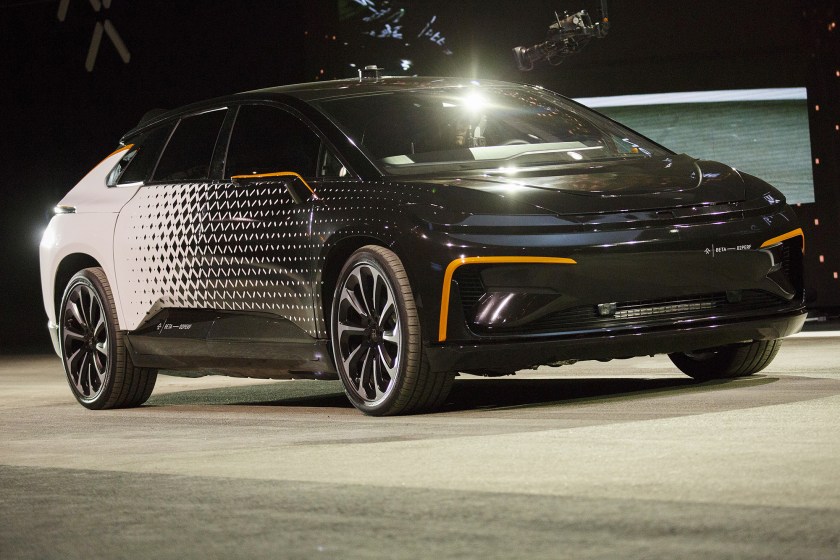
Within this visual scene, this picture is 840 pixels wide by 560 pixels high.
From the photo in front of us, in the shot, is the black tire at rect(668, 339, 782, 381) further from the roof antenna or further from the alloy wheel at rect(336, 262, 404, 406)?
the roof antenna

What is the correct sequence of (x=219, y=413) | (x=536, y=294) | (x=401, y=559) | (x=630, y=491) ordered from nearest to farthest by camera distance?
(x=401, y=559)
(x=630, y=491)
(x=536, y=294)
(x=219, y=413)

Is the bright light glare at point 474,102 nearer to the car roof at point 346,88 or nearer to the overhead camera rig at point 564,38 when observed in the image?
the car roof at point 346,88

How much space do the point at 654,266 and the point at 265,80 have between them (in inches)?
592

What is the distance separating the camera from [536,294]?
21.0 feet

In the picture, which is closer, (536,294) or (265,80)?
(536,294)

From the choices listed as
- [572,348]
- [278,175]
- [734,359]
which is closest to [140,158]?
[278,175]

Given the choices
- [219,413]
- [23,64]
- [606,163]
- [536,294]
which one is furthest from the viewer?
[23,64]

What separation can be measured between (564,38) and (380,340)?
1130 cm

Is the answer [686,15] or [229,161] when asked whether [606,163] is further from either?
[686,15]

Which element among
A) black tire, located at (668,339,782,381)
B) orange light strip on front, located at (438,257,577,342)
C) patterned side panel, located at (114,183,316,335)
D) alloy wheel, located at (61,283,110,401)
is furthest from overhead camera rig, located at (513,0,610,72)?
orange light strip on front, located at (438,257,577,342)

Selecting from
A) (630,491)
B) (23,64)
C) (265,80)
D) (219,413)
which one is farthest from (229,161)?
(23,64)

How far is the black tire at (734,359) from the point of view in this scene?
7574 mm

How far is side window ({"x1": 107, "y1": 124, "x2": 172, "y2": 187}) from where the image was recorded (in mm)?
8727

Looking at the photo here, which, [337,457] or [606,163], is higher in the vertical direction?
[606,163]
